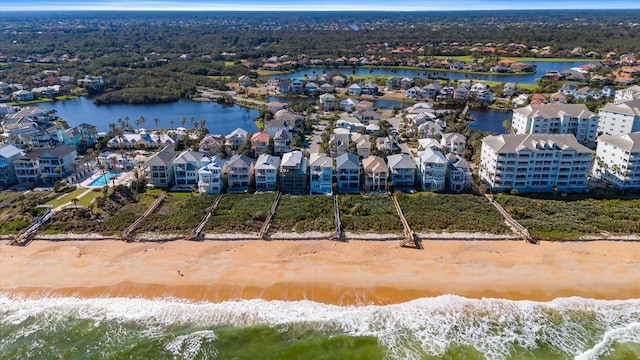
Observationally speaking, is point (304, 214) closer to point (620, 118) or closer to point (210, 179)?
point (210, 179)

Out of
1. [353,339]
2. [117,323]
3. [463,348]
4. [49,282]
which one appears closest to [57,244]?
[49,282]

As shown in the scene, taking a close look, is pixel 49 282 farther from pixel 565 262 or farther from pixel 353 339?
pixel 565 262

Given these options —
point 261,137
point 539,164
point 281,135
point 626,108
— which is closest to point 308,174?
point 281,135

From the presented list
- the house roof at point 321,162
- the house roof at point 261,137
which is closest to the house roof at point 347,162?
the house roof at point 321,162

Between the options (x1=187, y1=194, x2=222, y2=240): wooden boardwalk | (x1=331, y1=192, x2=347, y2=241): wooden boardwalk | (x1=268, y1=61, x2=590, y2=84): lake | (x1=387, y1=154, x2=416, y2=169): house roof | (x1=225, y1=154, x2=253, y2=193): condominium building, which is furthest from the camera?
(x1=268, y1=61, x2=590, y2=84): lake

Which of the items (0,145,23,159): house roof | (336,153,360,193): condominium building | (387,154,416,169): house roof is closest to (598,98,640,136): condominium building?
(387,154,416,169): house roof

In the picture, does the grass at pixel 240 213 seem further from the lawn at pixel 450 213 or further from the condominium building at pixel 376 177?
the lawn at pixel 450 213

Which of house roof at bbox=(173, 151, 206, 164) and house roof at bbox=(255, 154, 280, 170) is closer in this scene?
house roof at bbox=(255, 154, 280, 170)

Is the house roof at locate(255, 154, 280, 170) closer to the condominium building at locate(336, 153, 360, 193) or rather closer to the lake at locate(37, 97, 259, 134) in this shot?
the condominium building at locate(336, 153, 360, 193)
